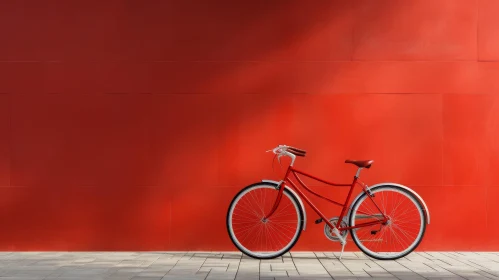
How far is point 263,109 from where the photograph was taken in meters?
7.41

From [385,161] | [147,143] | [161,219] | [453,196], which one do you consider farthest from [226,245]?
[453,196]

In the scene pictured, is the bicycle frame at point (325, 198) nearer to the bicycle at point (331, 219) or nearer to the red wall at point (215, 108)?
the bicycle at point (331, 219)

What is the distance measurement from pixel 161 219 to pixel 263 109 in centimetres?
153

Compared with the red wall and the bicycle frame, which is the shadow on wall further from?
the bicycle frame

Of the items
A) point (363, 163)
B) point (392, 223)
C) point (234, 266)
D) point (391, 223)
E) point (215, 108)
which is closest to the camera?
point (234, 266)

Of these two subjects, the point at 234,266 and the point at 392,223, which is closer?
the point at 234,266

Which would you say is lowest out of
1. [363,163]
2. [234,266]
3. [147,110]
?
[234,266]

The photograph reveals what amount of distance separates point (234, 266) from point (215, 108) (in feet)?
→ 5.77

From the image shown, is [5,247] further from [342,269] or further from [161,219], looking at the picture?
[342,269]

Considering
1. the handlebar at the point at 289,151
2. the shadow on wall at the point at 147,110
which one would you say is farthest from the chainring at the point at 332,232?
the shadow on wall at the point at 147,110

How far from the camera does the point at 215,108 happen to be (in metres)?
7.41

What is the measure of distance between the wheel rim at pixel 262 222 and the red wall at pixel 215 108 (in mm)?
186

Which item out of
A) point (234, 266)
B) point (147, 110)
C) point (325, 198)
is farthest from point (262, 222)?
point (147, 110)

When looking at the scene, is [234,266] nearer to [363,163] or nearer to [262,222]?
[262,222]
